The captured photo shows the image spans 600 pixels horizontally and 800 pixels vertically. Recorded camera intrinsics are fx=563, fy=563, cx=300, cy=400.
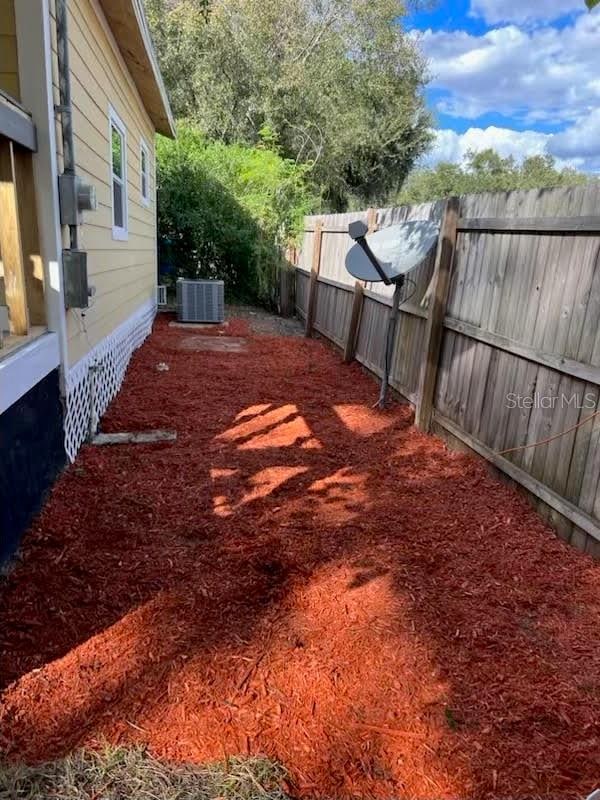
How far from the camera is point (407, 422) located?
5.48 metres

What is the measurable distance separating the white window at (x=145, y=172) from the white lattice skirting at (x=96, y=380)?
283cm

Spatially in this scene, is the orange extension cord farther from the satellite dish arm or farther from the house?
the house

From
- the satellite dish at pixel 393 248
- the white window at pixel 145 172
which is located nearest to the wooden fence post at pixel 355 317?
the satellite dish at pixel 393 248

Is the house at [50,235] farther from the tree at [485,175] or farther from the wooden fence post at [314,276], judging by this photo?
the tree at [485,175]

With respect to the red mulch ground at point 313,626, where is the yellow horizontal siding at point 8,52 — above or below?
above

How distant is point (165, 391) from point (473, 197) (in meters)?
3.63

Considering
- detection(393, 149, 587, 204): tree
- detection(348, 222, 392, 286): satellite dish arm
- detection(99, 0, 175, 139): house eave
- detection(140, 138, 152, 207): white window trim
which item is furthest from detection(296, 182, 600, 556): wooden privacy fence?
detection(393, 149, 587, 204): tree

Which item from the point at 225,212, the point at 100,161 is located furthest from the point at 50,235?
the point at 225,212

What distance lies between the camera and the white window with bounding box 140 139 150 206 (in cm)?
893

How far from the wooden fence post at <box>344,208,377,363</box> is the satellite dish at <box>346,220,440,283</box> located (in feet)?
4.79

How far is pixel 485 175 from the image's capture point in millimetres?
44969

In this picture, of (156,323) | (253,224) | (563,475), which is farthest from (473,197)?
(253,224)

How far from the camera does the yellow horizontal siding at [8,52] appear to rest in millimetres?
3215

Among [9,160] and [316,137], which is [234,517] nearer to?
[9,160]
